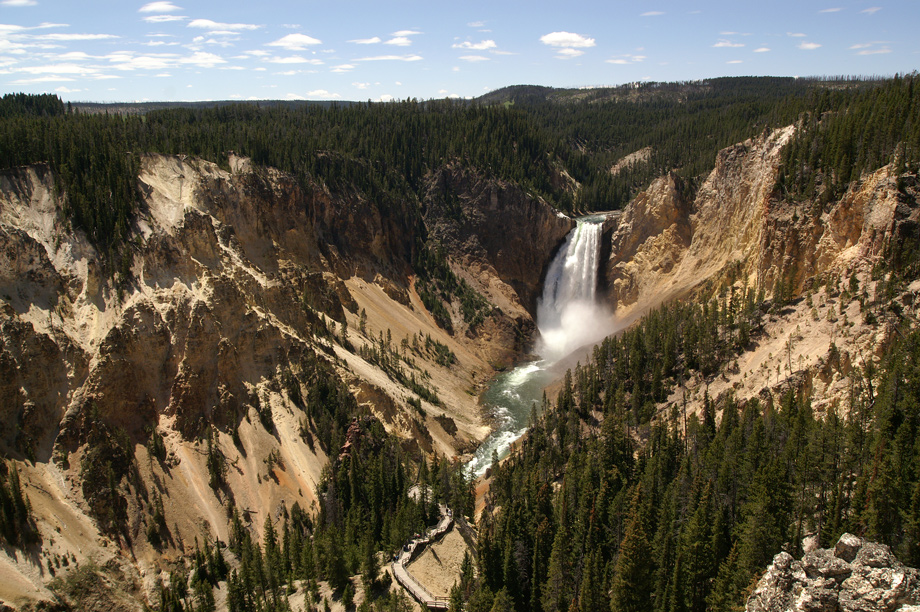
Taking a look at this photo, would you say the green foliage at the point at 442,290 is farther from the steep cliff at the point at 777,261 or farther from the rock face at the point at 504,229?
the steep cliff at the point at 777,261

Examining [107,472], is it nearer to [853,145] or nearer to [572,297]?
[853,145]

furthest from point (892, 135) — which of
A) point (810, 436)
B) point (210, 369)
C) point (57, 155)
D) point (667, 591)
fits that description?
point (57, 155)

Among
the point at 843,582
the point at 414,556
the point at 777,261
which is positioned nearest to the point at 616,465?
the point at 414,556

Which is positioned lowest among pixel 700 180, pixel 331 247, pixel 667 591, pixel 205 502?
pixel 205 502

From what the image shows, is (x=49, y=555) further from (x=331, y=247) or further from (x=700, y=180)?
(x=700, y=180)

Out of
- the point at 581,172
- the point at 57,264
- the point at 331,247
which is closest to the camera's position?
the point at 57,264

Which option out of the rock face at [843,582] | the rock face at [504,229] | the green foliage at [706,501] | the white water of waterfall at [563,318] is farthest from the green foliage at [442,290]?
the rock face at [843,582]
